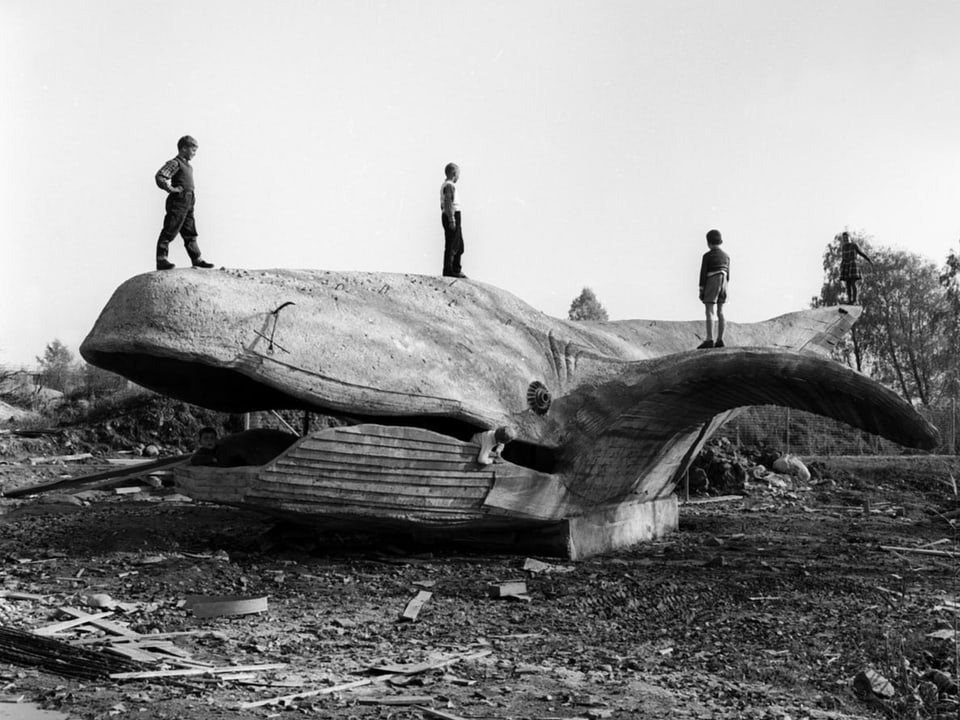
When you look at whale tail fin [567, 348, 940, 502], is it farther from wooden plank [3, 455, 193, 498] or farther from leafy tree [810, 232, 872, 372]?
leafy tree [810, 232, 872, 372]

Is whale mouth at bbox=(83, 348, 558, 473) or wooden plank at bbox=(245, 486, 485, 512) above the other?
whale mouth at bbox=(83, 348, 558, 473)

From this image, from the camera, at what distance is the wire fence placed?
24750 mm

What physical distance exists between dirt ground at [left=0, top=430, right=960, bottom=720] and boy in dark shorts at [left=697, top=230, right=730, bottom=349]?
272cm

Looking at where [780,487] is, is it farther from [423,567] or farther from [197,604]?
[197,604]

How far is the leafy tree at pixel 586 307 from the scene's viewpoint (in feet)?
149

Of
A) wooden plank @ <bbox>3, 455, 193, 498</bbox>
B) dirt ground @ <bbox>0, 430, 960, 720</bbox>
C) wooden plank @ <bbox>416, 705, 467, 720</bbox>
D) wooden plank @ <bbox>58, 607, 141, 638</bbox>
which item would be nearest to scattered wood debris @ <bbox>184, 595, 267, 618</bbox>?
dirt ground @ <bbox>0, 430, 960, 720</bbox>

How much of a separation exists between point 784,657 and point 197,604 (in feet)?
14.4

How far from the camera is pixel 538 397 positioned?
10500 mm

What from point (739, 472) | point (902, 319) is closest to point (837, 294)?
point (902, 319)

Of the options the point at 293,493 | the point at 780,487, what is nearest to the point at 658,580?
the point at 293,493

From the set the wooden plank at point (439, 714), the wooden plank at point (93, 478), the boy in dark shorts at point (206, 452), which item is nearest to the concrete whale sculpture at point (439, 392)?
the boy in dark shorts at point (206, 452)

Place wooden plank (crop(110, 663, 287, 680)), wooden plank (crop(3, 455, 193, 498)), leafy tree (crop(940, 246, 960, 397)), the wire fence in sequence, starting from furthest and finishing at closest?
leafy tree (crop(940, 246, 960, 397)), the wire fence, wooden plank (crop(3, 455, 193, 498)), wooden plank (crop(110, 663, 287, 680))

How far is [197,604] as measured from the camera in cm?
760

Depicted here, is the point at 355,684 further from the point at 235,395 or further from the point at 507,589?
the point at 235,395
